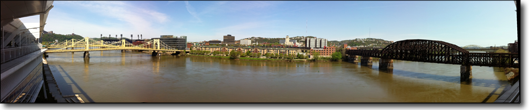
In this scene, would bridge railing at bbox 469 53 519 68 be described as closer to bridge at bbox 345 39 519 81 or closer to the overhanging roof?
bridge at bbox 345 39 519 81

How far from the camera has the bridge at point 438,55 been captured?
768cm

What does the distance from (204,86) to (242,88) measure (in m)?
1.07

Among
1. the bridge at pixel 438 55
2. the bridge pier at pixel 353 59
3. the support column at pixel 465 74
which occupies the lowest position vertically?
the support column at pixel 465 74

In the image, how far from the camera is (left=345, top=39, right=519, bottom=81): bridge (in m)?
7.68

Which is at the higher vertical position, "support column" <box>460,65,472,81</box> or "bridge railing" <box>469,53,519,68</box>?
"bridge railing" <box>469,53,519,68</box>

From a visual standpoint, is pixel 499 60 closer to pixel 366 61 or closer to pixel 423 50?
pixel 423 50

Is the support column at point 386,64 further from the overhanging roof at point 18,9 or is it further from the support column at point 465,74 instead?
the overhanging roof at point 18,9

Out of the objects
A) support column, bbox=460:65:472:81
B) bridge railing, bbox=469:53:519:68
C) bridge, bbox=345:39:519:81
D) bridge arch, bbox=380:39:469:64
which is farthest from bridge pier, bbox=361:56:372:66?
support column, bbox=460:65:472:81

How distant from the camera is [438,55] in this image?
972 cm

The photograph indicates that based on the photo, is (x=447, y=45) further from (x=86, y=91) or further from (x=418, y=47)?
(x=86, y=91)

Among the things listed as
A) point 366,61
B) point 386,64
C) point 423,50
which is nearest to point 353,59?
point 366,61

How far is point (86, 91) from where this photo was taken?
17.9 feet

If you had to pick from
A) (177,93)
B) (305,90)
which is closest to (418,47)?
(305,90)

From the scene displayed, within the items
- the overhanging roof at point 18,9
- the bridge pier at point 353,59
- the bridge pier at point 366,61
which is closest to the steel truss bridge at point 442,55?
the bridge pier at point 366,61
